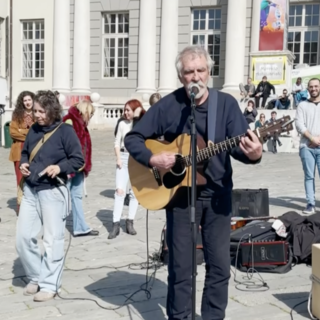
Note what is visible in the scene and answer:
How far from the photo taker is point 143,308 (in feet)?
14.9

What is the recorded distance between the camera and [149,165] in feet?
12.0

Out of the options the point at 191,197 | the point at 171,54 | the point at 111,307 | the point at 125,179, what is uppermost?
the point at 171,54

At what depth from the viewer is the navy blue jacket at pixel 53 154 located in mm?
4746

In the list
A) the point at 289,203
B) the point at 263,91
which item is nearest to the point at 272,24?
the point at 263,91

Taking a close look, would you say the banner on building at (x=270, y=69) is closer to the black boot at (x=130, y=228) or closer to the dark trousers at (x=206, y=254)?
the black boot at (x=130, y=228)

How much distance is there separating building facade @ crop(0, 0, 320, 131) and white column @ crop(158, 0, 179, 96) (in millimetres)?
47

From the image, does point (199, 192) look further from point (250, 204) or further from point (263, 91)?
point (263, 91)

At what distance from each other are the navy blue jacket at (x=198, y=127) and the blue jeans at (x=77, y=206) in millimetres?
3563

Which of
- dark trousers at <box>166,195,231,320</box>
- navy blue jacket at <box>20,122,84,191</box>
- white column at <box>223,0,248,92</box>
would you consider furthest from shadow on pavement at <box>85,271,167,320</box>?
white column at <box>223,0,248,92</box>

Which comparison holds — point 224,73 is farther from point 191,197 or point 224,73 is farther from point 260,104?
point 191,197

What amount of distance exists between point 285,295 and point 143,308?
125cm

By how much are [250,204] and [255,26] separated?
19.2m

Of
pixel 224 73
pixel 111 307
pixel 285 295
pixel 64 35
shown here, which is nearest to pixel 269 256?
pixel 285 295

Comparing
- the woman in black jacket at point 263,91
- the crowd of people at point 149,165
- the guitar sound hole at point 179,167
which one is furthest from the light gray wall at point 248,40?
the guitar sound hole at point 179,167
